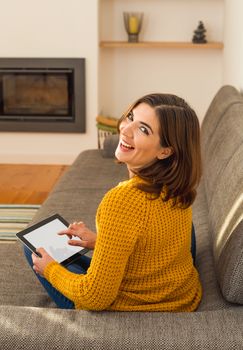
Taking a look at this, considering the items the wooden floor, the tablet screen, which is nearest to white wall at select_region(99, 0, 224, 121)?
the wooden floor

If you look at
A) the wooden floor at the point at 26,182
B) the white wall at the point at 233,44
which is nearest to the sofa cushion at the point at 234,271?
the white wall at the point at 233,44

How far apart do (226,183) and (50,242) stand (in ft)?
2.01

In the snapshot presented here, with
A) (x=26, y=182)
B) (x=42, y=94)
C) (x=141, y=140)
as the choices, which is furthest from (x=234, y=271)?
(x=42, y=94)

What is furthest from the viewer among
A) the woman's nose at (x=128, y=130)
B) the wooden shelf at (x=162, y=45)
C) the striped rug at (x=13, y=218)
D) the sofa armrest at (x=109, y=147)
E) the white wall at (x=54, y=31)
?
the wooden shelf at (x=162, y=45)

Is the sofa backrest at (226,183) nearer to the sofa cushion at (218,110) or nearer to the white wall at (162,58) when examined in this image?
the sofa cushion at (218,110)

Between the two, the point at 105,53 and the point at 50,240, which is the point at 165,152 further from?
the point at 105,53

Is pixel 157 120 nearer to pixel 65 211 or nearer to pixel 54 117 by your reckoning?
→ pixel 65 211

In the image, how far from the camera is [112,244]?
125 cm

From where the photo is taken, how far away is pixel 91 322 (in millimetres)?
1295

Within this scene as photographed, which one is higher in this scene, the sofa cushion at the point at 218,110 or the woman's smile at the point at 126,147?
the woman's smile at the point at 126,147

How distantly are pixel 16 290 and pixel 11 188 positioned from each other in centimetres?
246

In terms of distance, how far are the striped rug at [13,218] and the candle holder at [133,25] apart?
5.73ft

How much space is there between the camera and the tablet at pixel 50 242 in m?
1.60

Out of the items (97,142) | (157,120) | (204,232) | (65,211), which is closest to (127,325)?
(157,120)
